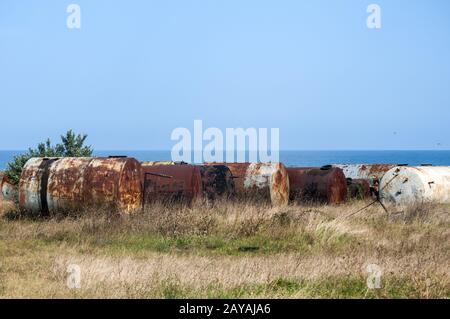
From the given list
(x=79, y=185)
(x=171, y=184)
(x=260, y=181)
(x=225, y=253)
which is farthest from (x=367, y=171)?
(x=225, y=253)

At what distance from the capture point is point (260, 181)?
16766 mm

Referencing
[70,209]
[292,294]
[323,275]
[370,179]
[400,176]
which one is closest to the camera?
[292,294]

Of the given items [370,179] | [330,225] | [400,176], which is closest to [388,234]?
[330,225]

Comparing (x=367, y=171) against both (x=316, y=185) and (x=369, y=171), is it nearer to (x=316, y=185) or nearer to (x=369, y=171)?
(x=369, y=171)

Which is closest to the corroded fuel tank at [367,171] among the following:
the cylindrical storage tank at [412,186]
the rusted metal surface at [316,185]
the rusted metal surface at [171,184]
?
the cylindrical storage tank at [412,186]

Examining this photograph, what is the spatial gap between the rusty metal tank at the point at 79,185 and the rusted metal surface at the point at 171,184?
0.49 meters

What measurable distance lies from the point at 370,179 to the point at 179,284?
16490mm

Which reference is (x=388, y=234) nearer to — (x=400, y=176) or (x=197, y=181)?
(x=197, y=181)

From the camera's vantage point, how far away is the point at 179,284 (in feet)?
23.3

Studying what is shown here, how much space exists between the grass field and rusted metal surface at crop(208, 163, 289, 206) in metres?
2.42

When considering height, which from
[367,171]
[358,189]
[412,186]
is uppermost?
[367,171]

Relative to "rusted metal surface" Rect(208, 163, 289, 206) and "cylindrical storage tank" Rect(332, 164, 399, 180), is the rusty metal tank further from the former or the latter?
"cylindrical storage tank" Rect(332, 164, 399, 180)

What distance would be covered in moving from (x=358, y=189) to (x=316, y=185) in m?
2.81

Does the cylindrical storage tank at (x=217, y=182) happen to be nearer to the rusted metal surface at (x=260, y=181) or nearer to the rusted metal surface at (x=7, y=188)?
the rusted metal surface at (x=260, y=181)
